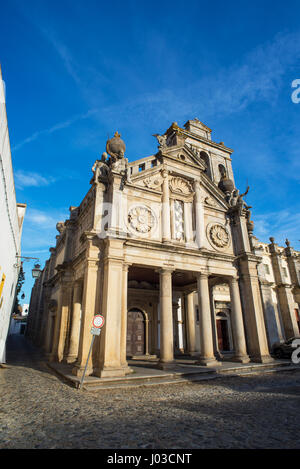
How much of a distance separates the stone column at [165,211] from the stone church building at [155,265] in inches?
2.4

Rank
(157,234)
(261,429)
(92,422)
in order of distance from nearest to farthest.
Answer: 1. (261,429)
2. (92,422)
3. (157,234)

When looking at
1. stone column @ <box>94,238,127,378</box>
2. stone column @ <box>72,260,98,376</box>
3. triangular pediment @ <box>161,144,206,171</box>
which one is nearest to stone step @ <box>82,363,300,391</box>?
stone column @ <box>94,238,127,378</box>

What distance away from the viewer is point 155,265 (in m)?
13.0

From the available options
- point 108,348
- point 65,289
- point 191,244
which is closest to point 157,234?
point 191,244


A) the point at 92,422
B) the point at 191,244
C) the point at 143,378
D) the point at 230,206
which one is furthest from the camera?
the point at 230,206

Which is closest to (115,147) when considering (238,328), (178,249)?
(178,249)

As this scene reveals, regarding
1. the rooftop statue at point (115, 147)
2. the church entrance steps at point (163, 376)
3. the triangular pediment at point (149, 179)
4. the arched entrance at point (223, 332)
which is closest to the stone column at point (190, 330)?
the arched entrance at point (223, 332)

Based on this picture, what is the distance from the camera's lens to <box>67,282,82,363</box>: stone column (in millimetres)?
14876

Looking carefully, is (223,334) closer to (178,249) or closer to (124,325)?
(178,249)

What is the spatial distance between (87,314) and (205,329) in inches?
258

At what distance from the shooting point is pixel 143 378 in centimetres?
975

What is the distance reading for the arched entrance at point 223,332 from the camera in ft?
74.2
